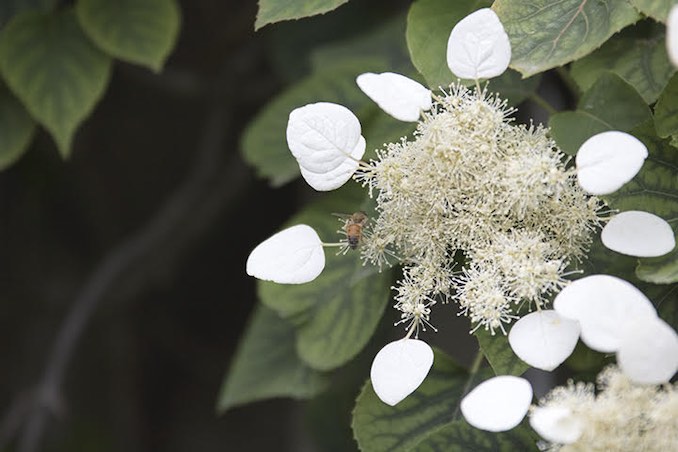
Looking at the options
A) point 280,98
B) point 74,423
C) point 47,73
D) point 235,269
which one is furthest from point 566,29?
point 74,423

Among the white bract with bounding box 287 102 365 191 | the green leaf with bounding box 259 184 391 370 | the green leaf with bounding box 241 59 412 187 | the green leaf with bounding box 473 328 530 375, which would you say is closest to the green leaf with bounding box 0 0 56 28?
the green leaf with bounding box 241 59 412 187

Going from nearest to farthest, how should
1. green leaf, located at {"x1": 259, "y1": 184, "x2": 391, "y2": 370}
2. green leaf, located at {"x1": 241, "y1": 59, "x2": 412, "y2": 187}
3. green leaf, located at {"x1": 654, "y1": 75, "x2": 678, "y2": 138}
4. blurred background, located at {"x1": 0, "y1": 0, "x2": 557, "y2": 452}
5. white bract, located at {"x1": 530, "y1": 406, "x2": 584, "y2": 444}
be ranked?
white bract, located at {"x1": 530, "y1": 406, "x2": 584, "y2": 444} → green leaf, located at {"x1": 654, "y1": 75, "x2": 678, "y2": 138} → green leaf, located at {"x1": 259, "y1": 184, "x2": 391, "y2": 370} → green leaf, located at {"x1": 241, "y1": 59, "x2": 412, "y2": 187} → blurred background, located at {"x1": 0, "y1": 0, "x2": 557, "y2": 452}

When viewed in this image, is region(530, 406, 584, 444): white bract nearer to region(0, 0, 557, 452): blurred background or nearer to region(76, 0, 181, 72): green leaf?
region(76, 0, 181, 72): green leaf

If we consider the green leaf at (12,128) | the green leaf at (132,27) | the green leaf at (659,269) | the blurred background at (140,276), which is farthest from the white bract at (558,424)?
the blurred background at (140,276)

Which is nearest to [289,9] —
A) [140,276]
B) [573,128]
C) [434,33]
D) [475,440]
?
[434,33]

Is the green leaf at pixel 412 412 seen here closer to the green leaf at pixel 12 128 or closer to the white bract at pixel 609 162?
the white bract at pixel 609 162

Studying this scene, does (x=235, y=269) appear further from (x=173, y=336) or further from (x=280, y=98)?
(x=280, y=98)
